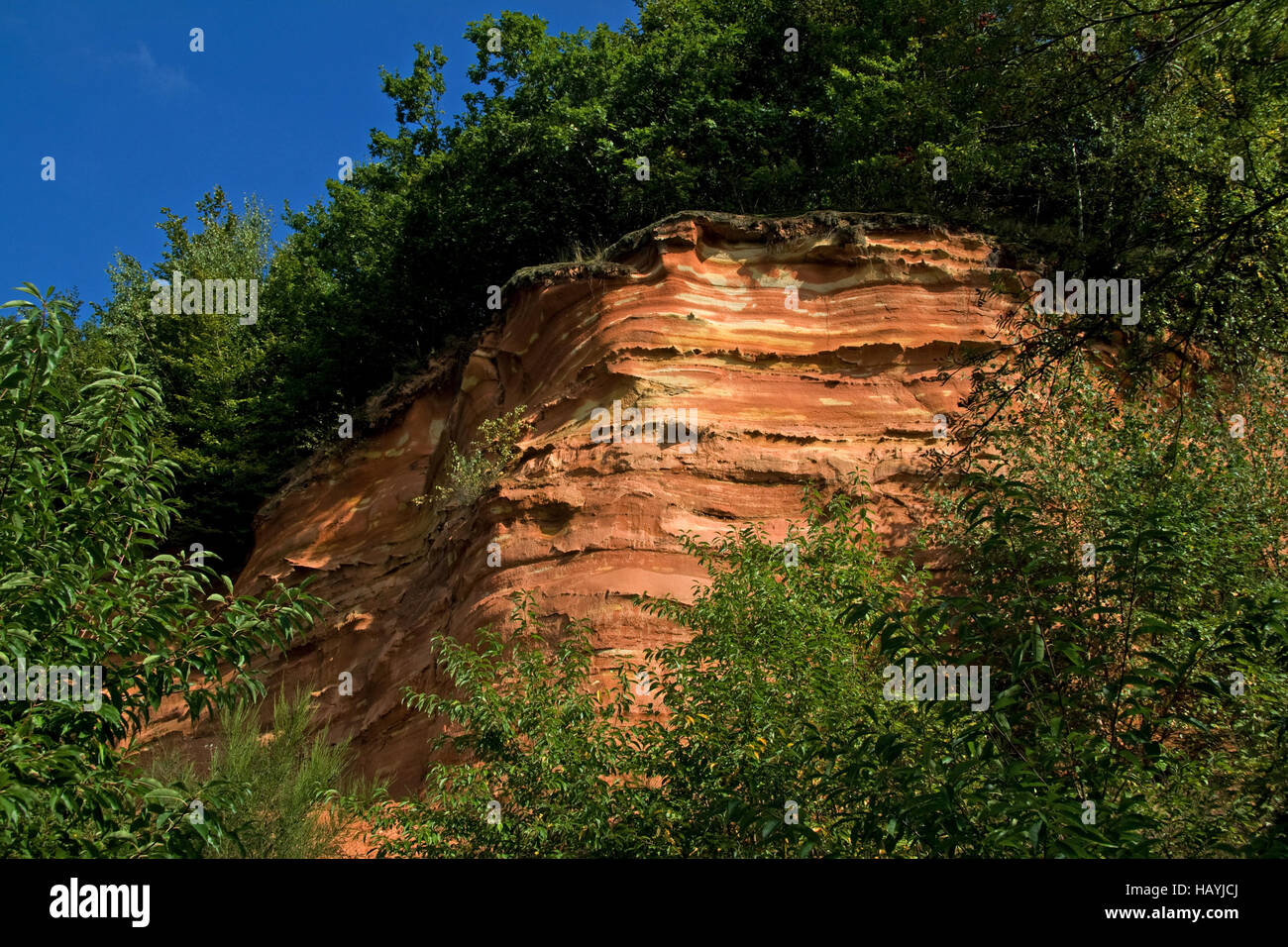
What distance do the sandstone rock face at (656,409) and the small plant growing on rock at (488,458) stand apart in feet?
0.76

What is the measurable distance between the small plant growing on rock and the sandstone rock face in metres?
0.23

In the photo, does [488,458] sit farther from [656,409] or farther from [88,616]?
→ [88,616]

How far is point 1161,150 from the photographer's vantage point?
15367mm

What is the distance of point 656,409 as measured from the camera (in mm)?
13508

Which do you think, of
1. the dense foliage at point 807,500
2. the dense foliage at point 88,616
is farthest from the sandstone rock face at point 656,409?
the dense foliage at point 88,616

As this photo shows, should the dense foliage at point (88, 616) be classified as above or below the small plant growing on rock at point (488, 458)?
below

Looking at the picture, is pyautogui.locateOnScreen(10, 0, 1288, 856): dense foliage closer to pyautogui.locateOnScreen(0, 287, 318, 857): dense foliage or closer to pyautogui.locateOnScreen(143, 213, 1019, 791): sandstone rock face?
pyautogui.locateOnScreen(0, 287, 318, 857): dense foliage

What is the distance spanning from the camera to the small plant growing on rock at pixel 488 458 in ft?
47.8

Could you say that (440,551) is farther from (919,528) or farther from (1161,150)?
(1161,150)

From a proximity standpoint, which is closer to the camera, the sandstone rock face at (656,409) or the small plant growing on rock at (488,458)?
the sandstone rock face at (656,409)

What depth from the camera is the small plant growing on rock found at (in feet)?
47.8

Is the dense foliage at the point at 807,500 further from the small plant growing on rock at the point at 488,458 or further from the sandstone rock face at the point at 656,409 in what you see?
the sandstone rock face at the point at 656,409

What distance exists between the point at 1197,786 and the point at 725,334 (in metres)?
8.86

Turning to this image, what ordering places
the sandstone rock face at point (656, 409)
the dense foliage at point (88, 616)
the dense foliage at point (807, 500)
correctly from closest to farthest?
the dense foliage at point (88, 616)
the dense foliage at point (807, 500)
the sandstone rock face at point (656, 409)
